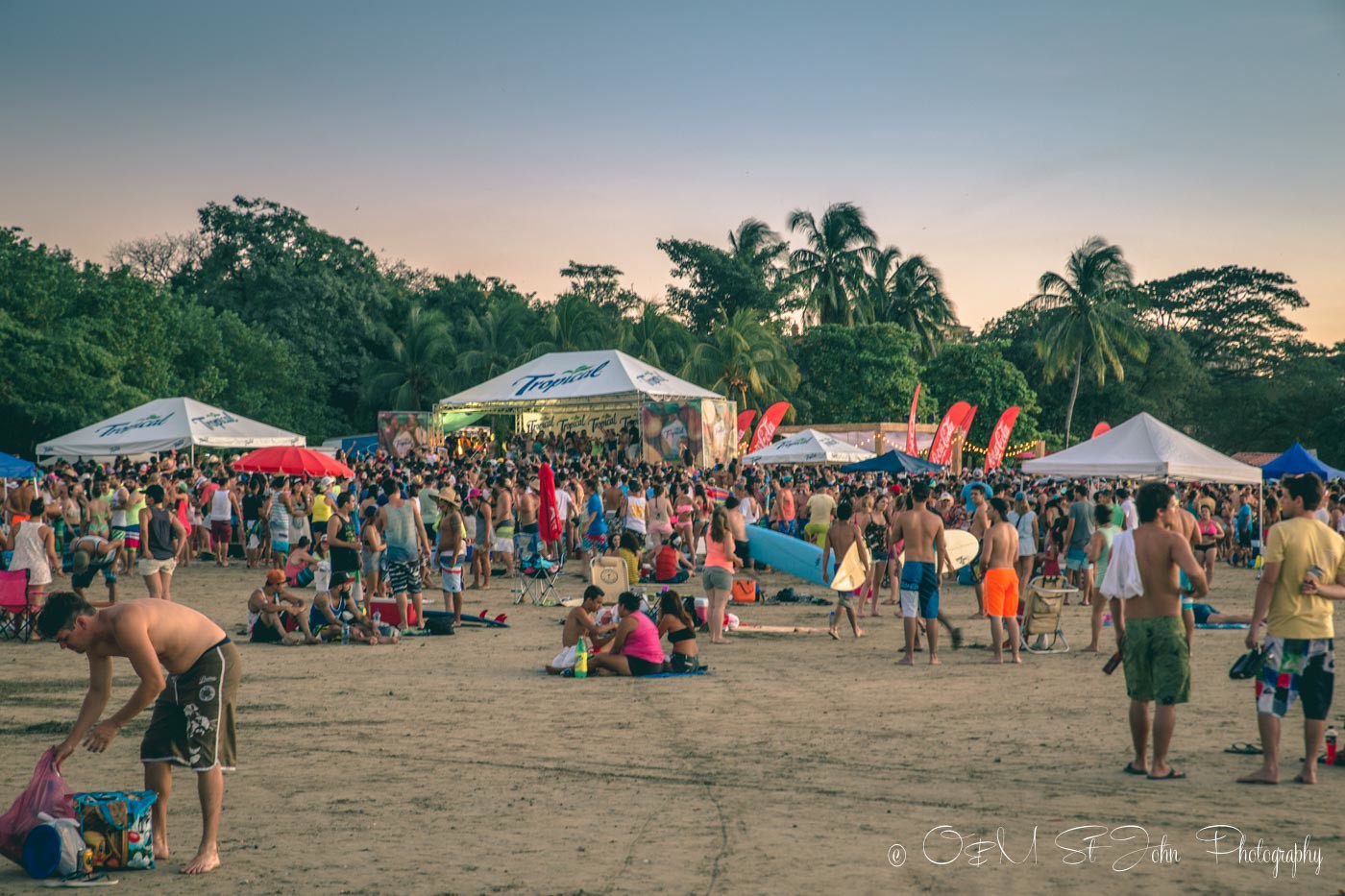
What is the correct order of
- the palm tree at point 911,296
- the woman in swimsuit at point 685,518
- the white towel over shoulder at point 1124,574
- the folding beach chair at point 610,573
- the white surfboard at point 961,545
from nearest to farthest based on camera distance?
the white towel over shoulder at point 1124,574
the folding beach chair at point 610,573
the white surfboard at point 961,545
the woman in swimsuit at point 685,518
the palm tree at point 911,296

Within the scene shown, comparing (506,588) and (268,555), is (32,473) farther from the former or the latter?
(506,588)

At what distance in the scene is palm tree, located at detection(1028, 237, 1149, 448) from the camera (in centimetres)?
4744

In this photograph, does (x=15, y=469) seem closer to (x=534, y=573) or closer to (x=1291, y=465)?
(x=534, y=573)

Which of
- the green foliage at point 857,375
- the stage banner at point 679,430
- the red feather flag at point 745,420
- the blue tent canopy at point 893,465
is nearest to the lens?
the blue tent canopy at point 893,465

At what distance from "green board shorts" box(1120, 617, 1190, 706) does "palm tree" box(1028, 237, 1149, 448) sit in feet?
142

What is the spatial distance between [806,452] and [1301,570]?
1990 cm

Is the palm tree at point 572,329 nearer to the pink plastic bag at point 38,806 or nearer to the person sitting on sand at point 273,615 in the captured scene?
the person sitting on sand at point 273,615

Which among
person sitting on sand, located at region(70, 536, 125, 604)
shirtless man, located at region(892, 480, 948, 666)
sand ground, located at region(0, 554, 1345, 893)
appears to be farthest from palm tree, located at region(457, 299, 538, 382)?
sand ground, located at region(0, 554, 1345, 893)

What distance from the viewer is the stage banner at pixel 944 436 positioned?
27406mm

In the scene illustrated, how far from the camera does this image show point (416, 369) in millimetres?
45562

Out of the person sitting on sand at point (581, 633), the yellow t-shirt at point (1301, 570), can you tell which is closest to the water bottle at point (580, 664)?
the person sitting on sand at point (581, 633)

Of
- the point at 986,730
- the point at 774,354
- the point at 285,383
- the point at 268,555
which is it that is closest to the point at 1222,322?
the point at 774,354

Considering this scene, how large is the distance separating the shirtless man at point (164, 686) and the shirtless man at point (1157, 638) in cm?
451

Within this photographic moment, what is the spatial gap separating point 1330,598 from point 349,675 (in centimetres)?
735
